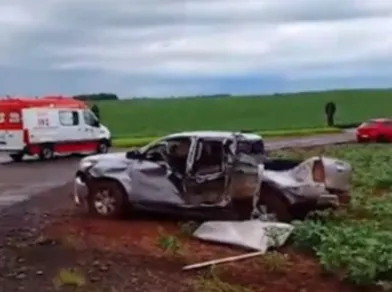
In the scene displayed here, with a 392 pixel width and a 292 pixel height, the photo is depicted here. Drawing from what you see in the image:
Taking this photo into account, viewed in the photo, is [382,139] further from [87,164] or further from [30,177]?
[87,164]

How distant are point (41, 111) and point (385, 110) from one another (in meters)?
65.0

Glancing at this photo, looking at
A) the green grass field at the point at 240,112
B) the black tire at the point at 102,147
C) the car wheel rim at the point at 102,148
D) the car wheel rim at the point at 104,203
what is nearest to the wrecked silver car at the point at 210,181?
the car wheel rim at the point at 104,203

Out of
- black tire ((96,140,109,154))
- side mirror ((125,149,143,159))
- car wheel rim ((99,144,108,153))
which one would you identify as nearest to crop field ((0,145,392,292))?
side mirror ((125,149,143,159))

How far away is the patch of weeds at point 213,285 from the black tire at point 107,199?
499 cm

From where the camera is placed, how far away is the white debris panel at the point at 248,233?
14.7m

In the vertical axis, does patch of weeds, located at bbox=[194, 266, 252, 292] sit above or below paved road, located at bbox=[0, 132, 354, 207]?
above

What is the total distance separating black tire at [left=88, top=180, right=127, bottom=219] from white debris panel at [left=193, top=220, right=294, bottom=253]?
1.97m

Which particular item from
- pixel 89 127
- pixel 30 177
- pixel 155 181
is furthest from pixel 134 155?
pixel 89 127

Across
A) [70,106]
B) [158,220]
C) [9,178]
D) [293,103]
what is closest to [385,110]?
[293,103]

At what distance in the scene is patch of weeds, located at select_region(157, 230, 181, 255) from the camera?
14486mm

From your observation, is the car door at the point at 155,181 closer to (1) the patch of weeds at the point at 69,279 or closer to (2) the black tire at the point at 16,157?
(1) the patch of weeds at the point at 69,279

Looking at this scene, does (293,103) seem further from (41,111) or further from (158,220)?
(158,220)

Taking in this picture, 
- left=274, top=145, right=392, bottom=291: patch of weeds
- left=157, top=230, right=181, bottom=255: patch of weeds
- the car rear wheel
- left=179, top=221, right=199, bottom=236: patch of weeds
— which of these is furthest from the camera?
the car rear wheel

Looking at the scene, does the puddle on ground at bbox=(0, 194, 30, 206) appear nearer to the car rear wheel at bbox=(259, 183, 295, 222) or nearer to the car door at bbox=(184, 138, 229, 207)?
the car door at bbox=(184, 138, 229, 207)
